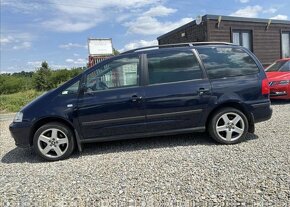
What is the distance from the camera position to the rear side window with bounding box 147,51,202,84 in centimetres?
454

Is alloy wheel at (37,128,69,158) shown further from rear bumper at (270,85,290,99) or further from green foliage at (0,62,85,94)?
green foliage at (0,62,85,94)

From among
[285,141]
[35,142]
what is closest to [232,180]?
[285,141]

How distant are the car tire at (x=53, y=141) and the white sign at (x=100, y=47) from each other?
45.3 feet

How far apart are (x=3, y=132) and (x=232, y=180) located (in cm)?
624

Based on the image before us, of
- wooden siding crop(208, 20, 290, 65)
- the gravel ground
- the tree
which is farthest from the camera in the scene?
the tree

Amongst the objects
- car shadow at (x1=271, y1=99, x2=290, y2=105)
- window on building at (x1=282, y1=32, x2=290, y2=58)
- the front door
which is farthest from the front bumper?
window on building at (x1=282, y1=32, x2=290, y2=58)

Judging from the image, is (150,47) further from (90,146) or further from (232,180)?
(232,180)

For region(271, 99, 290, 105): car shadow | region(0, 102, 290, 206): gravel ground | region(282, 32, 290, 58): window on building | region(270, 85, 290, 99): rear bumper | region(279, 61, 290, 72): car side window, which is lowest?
region(0, 102, 290, 206): gravel ground

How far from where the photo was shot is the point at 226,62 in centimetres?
471

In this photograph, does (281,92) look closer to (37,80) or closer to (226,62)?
(226,62)

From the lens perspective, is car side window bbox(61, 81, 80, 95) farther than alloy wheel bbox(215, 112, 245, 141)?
No

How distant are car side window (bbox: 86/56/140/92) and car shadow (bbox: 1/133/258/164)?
1151 mm

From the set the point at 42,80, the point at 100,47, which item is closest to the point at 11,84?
the point at 42,80

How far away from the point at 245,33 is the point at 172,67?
39.5 ft
